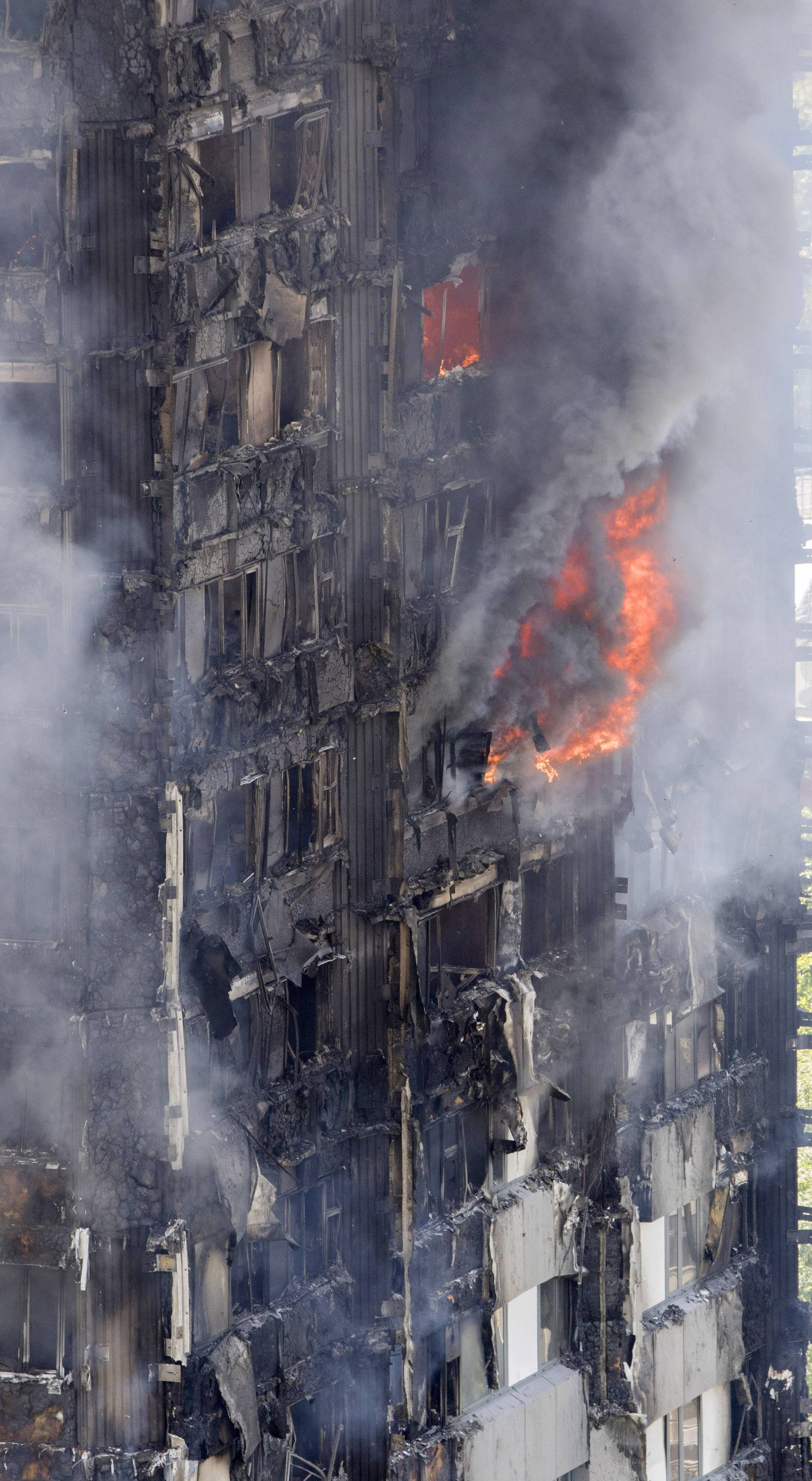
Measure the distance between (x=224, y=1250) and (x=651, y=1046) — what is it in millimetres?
10216

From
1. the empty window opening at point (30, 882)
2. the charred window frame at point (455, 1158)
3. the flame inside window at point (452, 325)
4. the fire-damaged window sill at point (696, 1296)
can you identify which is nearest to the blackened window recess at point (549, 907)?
the charred window frame at point (455, 1158)

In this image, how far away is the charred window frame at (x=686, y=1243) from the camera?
34.3 meters

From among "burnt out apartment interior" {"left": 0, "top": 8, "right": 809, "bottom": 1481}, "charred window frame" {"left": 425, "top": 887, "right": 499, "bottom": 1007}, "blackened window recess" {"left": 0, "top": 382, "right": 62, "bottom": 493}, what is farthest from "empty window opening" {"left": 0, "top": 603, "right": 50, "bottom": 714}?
"charred window frame" {"left": 425, "top": 887, "right": 499, "bottom": 1007}

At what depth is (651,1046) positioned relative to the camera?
33.7 meters

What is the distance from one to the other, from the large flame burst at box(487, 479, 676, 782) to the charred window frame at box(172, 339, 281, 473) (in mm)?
5756

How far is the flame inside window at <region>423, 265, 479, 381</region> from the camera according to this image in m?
28.8

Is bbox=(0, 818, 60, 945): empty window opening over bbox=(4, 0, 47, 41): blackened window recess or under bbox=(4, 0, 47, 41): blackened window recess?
under

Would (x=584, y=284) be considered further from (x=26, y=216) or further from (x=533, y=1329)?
(x=533, y=1329)

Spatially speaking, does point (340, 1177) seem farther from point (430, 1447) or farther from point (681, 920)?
point (681, 920)

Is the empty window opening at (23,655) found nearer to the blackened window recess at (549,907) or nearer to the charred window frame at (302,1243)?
the charred window frame at (302,1243)

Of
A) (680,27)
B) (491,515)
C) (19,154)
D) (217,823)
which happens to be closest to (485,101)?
(680,27)

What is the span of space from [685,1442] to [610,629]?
12.3 m

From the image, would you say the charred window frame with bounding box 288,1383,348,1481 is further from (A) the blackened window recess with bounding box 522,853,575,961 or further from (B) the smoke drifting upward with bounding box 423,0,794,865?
(B) the smoke drifting upward with bounding box 423,0,794,865

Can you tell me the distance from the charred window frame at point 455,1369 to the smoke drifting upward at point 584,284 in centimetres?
724
